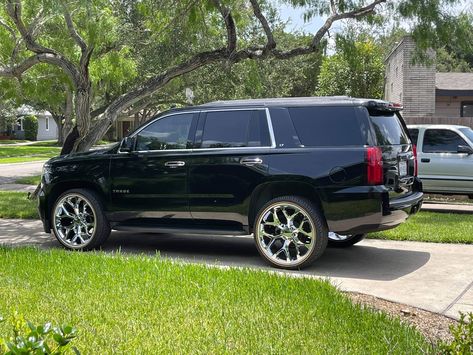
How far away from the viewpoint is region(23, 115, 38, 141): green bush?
66312 mm

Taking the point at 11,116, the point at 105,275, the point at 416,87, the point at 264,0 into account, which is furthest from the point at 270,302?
the point at 11,116

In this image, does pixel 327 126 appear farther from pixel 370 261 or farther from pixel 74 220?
pixel 74 220

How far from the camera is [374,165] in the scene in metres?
6.91

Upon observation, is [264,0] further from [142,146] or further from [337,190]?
[337,190]

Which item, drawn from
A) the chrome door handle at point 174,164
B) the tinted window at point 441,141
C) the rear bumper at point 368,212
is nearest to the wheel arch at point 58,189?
the chrome door handle at point 174,164

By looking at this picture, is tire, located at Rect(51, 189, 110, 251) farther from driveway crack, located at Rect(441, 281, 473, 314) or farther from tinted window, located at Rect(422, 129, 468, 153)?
tinted window, located at Rect(422, 129, 468, 153)

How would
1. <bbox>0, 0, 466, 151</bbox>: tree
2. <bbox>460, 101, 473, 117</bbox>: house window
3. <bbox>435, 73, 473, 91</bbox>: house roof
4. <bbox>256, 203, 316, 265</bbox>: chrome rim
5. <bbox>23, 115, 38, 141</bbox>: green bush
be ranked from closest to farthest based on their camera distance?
<bbox>256, 203, 316, 265</bbox>: chrome rim → <bbox>0, 0, 466, 151</bbox>: tree → <bbox>435, 73, 473, 91</bbox>: house roof → <bbox>460, 101, 473, 117</bbox>: house window → <bbox>23, 115, 38, 141</bbox>: green bush

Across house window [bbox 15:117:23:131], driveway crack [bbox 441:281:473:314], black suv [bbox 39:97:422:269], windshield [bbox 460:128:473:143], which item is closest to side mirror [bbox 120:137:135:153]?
black suv [bbox 39:97:422:269]

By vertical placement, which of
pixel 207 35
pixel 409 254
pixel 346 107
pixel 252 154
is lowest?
pixel 409 254

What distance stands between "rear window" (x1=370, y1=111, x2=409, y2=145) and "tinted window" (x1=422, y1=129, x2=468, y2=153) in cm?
576

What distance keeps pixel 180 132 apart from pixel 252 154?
3.82ft

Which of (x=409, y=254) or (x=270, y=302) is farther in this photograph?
(x=409, y=254)

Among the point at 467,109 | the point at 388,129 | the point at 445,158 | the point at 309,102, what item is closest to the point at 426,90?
the point at 467,109

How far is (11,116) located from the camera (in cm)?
6234
